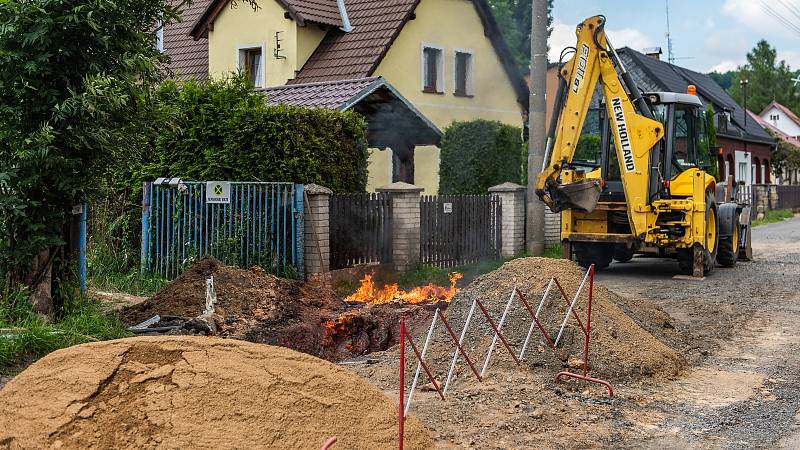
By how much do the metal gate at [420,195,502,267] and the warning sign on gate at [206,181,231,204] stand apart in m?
4.01

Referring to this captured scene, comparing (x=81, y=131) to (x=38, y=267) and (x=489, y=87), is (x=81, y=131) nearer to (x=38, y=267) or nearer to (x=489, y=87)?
(x=38, y=267)

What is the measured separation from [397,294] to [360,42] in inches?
468

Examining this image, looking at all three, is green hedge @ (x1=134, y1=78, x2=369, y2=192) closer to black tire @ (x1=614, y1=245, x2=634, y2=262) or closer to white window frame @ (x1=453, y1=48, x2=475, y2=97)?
black tire @ (x1=614, y1=245, x2=634, y2=262)

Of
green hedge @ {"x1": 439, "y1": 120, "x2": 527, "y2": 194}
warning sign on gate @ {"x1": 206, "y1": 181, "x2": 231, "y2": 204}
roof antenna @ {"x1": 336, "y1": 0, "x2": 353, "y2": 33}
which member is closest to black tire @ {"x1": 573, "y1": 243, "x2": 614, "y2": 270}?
green hedge @ {"x1": 439, "y1": 120, "x2": 527, "y2": 194}

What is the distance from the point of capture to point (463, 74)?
27.0 m

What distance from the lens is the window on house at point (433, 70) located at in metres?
25.5

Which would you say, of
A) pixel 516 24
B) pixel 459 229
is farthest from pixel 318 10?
pixel 459 229

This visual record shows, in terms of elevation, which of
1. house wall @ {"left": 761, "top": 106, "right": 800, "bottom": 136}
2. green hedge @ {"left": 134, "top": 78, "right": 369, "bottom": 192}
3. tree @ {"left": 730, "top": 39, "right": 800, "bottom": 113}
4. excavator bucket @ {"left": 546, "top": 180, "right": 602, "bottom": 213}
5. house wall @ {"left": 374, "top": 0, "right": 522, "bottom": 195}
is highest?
tree @ {"left": 730, "top": 39, "right": 800, "bottom": 113}

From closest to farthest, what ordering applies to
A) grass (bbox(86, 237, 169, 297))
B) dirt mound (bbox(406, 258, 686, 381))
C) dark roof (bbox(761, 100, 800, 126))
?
dirt mound (bbox(406, 258, 686, 381))
grass (bbox(86, 237, 169, 297))
dark roof (bbox(761, 100, 800, 126))

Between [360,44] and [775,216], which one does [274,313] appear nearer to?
[360,44]

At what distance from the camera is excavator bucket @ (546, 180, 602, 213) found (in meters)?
15.1

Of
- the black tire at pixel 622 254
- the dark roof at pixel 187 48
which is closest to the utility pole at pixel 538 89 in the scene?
the black tire at pixel 622 254

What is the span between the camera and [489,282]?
9562 millimetres

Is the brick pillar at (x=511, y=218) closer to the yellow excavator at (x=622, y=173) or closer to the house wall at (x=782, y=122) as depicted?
the yellow excavator at (x=622, y=173)
